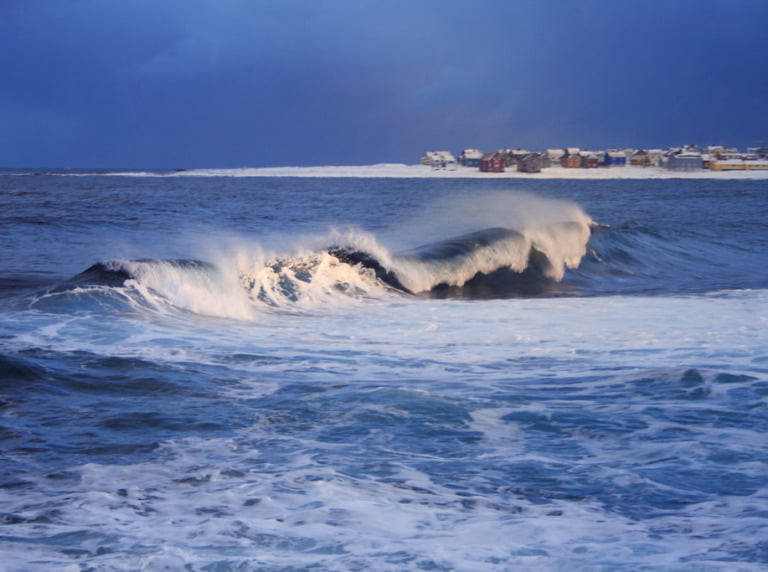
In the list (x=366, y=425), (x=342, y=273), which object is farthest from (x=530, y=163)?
Result: (x=366, y=425)

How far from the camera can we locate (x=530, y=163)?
11819cm

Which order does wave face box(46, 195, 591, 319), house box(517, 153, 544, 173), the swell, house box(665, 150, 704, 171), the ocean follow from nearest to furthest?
the ocean, wave face box(46, 195, 591, 319), the swell, house box(665, 150, 704, 171), house box(517, 153, 544, 173)

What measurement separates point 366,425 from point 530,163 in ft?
383

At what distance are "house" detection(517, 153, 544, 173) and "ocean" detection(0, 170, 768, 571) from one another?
353 feet

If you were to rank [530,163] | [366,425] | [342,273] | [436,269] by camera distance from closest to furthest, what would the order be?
[366,425] < [342,273] < [436,269] < [530,163]

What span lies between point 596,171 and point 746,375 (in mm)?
118677

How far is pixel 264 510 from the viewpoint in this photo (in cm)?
386

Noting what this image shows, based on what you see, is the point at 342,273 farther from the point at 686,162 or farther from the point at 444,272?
the point at 686,162

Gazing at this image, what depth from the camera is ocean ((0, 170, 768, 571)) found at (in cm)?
351

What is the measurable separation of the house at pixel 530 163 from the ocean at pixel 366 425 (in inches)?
4233

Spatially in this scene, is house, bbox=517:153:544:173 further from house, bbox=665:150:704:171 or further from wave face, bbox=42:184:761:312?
wave face, bbox=42:184:761:312

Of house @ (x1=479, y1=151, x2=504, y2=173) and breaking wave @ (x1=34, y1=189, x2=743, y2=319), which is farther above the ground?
house @ (x1=479, y1=151, x2=504, y2=173)

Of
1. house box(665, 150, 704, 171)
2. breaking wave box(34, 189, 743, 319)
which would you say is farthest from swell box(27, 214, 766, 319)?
house box(665, 150, 704, 171)

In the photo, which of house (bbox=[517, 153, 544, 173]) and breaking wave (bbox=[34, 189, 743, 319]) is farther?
house (bbox=[517, 153, 544, 173])
